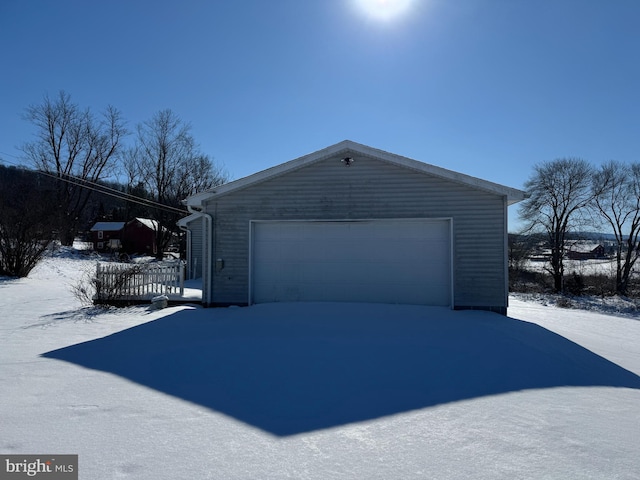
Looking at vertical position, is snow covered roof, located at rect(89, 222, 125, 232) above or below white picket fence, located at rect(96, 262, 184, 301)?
above

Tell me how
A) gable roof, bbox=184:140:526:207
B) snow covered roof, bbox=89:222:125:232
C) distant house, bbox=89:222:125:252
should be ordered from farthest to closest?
snow covered roof, bbox=89:222:125:232 < distant house, bbox=89:222:125:252 < gable roof, bbox=184:140:526:207

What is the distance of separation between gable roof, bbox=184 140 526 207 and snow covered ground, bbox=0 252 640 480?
2.91 metres

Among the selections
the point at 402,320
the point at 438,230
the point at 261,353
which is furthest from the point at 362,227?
the point at 261,353

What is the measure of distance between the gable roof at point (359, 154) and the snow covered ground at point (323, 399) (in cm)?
291

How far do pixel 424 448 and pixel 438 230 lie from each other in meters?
6.55

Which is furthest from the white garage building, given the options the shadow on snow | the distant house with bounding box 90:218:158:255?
the distant house with bounding box 90:218:158:255

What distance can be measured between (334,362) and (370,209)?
474 centimetres

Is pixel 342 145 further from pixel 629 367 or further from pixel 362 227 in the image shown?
pixel 629 367

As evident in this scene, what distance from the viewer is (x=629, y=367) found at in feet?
16.8

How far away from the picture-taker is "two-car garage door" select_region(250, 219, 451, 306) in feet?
28.9

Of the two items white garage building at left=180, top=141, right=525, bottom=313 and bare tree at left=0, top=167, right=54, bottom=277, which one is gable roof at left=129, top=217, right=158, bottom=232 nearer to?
bare tree at left=0, top=167, right=54, bottom=277

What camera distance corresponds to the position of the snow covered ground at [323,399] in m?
2.62

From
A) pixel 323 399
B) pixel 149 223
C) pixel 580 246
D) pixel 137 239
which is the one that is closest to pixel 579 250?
pixel 580 246
